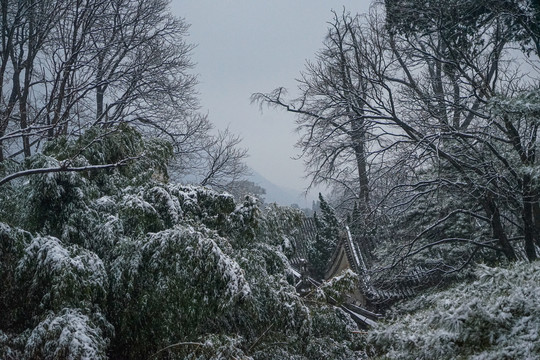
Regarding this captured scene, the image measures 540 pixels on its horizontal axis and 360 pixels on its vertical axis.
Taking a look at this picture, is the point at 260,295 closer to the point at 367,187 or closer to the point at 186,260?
the point at 186,260

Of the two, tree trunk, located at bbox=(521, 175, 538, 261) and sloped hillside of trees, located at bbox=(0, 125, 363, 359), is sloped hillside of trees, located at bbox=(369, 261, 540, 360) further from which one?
tree trunk, located at bbox=(521, 175, 538, 261)

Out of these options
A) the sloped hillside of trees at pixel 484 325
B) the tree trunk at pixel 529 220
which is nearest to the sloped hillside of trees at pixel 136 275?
the sloped hillside of trees at pixel 484 325

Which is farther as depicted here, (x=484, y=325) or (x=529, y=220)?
(x=529, y=220)

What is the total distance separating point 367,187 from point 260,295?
336cm

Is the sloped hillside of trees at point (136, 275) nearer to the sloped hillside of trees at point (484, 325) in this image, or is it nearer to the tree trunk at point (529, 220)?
the sloped hillside of trees at point (484, 325)

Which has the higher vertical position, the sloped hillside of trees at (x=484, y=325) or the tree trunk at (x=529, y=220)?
the tree trunk at (x=529, y=220)

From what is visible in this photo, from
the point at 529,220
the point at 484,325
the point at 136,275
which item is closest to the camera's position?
the point at 484,325

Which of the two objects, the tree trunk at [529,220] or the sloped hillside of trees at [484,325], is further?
the tree trunk at [529,220]

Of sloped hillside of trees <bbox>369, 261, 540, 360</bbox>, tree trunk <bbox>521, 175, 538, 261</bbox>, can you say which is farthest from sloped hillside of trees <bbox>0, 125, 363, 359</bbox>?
tree trunk <bbox>521, 175, 538, 261</bbox>

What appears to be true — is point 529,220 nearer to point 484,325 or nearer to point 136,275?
point 484,325

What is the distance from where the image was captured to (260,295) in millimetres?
7070

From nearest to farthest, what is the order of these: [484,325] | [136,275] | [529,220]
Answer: [484,325] → [136,275] → [529,220]

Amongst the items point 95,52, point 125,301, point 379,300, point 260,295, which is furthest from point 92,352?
point 95,52

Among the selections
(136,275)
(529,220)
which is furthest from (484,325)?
(529,220)
